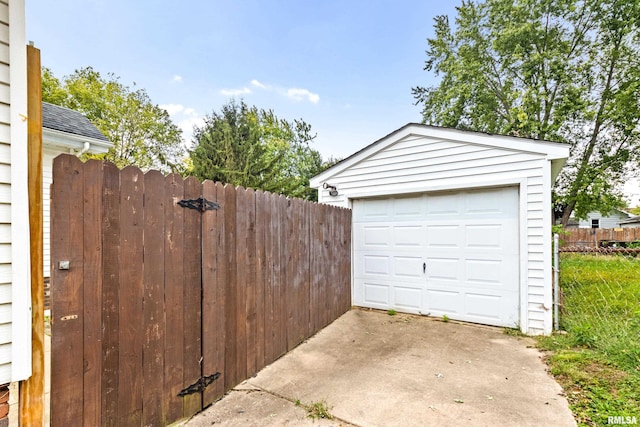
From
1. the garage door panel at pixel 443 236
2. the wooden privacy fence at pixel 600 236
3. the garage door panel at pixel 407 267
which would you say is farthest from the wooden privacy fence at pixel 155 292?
the wooden privacy fence at pixel 600 236

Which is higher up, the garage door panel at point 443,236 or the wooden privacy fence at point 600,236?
the garage door panel at point 443,236

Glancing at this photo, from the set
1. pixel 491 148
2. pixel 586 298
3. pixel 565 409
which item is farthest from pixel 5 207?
pixel 586 298

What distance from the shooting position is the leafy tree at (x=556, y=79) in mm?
11641

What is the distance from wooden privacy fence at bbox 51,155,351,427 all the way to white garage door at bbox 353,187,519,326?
2.42 metres

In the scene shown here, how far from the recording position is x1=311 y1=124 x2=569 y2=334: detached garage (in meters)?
4.14

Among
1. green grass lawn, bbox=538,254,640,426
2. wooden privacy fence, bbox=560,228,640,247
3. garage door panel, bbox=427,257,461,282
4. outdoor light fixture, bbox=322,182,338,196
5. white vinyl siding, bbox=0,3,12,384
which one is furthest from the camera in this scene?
wooden privacy fence, bbox=560,228,640,247

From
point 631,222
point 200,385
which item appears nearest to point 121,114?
point 200,385

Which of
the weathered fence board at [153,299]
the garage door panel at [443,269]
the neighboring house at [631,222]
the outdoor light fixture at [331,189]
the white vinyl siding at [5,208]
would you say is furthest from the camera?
the neighboring house at [631,222]

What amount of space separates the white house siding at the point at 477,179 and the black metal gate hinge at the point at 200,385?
3.79m

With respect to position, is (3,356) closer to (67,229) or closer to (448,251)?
(67,229)

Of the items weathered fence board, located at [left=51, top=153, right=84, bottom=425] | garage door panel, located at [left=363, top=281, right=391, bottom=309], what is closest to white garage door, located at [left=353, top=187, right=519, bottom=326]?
garage door panel, located at [left=363, top=281, right=391, bottom=309]

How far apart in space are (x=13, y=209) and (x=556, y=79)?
662 inches

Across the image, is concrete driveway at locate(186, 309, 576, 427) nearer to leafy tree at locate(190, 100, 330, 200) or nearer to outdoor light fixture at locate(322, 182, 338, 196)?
outdoor light fixture at locate(322, 182, 338, 196)

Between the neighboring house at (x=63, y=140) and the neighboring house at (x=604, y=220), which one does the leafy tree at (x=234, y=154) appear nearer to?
the neighboring house at (x=63, y=140)
